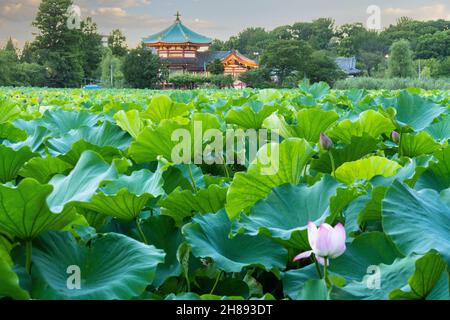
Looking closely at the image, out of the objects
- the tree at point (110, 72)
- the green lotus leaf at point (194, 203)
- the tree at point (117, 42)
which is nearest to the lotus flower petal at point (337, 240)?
the green lotus leaf at point (194, 203)

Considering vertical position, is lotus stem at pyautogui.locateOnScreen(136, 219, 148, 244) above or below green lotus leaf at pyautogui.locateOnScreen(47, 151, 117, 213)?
below

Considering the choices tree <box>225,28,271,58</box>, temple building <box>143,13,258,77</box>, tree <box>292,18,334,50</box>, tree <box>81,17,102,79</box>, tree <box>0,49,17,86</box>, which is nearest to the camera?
tree <box>0,49,17,86</box>

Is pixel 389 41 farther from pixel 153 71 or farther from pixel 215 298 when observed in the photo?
pixel 215 298

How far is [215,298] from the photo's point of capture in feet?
1.46

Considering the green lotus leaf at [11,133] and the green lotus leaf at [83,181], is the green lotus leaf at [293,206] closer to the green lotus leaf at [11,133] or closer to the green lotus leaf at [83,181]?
the green lotus leaf at [83,181]

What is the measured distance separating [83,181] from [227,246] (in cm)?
19

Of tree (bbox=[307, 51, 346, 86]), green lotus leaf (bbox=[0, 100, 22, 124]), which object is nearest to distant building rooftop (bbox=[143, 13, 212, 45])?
tree (bbox=[307, 51, 346, 86])

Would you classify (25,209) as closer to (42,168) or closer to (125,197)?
(125,197)

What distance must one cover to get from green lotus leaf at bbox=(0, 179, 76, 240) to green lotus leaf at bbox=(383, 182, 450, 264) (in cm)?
34

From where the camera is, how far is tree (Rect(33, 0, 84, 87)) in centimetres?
2830

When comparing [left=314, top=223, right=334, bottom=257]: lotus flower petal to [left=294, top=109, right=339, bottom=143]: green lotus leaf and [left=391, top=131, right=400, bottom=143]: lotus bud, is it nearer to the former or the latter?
[left=294, top=109, right=339, bottom=143]: green lotus leaf

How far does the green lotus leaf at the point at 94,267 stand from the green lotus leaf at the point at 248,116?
0.74 metres
